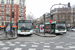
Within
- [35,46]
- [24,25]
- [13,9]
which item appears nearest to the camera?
[35,46]

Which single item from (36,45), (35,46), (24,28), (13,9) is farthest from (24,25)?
(13,9)

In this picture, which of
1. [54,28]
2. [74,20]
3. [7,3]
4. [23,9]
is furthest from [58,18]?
[54,28]

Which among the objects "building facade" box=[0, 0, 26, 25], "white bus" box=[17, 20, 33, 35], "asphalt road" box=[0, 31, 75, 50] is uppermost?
"building facade" box=[0, 0, 26, 25]

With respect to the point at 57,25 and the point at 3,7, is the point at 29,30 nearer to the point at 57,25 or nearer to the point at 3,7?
the point at 57,25

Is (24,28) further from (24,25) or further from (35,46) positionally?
(35,46)

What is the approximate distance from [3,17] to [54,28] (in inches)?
1995

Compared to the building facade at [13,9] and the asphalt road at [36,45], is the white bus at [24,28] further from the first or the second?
the building facade at [13,9]

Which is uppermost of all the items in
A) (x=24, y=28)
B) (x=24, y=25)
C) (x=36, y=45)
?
(x=24, y=25)

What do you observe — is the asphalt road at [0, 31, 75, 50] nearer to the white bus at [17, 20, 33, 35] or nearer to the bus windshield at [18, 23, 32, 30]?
the white bus at [17, 20, 33, 35]

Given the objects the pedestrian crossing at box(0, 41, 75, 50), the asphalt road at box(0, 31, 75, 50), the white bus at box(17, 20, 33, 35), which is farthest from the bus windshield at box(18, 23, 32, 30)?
the pedestrian crossing at box(0, 41, 75, 50)

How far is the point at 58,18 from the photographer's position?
65000 millimetres

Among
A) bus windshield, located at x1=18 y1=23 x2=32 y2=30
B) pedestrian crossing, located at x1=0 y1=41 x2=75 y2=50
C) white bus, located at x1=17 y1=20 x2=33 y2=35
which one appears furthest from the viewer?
bus windshield, located at x1=18 y1=23 x2=32 y2=30

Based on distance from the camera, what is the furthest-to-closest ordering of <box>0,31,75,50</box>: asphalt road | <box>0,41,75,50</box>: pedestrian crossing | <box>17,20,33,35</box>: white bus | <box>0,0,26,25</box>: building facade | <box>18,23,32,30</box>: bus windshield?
<box>0,0,26,25</box>: building facade, <box>18,23,32,30</box>: bus windshield, <box>17,20,33,35</box>: white bus, <box>0,31,75,50</box>: asphalt road, <box>0,41,75,50</box>: pedestrian crossing

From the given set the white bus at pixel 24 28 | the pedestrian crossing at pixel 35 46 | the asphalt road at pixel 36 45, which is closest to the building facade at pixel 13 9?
the white bus at pixel 24 28
